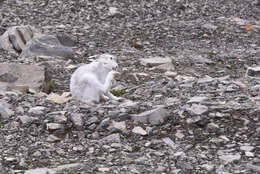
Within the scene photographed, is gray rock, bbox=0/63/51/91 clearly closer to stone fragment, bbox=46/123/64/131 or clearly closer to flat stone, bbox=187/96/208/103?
stone fragment, bbox=46/123/64/131

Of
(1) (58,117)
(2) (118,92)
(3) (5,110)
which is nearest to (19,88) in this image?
(3) (5,110)

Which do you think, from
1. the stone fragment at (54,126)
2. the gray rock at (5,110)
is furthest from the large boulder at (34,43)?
the stone fragment at (54,126)

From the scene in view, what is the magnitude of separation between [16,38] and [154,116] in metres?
10.1

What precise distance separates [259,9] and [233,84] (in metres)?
15.1

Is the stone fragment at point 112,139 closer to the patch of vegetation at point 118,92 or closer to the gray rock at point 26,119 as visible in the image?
the gray rock at point 26,119

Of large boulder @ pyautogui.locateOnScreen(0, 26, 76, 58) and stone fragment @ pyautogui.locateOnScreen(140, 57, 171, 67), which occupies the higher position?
large boulder @ pyautogui.locateOnScreen(0, 26, 76, 58)

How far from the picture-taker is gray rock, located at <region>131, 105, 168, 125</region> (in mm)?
9367

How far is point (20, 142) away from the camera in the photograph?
888 centimetres

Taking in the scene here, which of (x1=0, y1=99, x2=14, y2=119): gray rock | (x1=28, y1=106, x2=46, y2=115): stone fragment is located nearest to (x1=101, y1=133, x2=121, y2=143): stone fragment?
(x1=28, y1=106, x2=46, y2=115): stone fragment

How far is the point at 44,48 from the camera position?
675 inches

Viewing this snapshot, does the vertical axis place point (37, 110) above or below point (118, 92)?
above

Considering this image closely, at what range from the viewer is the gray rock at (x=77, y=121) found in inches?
369

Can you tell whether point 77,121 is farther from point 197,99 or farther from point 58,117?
point 197,99

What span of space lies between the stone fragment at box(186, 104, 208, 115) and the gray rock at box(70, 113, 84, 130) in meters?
2.16
